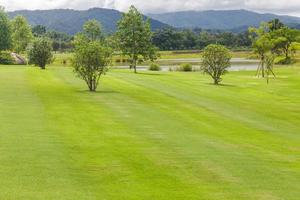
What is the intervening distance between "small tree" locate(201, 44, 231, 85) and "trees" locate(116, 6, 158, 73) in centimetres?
2360

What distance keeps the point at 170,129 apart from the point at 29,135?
6017 millimetres

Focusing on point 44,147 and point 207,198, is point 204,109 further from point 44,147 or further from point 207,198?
point 207,198

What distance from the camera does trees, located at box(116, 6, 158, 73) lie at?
79.9 m

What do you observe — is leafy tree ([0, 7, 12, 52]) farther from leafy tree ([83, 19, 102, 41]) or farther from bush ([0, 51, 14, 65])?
leafy tree ([83, 19, 102, 41])

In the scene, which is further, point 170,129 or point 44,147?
point 170,129

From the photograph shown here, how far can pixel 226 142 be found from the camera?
1992 centimetres

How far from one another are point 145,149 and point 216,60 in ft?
133

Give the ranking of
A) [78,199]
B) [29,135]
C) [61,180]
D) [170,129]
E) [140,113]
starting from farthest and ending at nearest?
[140,113] → [170,129] → [29,135] → [61,180] → [78,199]

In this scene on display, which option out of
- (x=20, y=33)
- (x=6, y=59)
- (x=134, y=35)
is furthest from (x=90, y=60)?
A: (x=20, y=33)

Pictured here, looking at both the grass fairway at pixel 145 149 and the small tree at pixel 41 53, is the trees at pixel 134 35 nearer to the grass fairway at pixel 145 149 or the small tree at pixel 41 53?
the small tree at pixel 41 53

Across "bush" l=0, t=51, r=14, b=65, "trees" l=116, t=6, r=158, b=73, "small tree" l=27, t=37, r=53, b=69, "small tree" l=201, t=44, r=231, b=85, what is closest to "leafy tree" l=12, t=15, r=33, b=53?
"bush" l=0, t=51, r=14, b=65

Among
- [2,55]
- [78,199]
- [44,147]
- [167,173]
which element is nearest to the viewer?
[78,199]

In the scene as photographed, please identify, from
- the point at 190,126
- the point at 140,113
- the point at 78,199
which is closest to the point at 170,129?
the point at 190,126

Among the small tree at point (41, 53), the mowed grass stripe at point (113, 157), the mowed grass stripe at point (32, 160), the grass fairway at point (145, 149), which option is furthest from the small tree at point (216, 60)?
the mowed grass stripe at point (32, 160)
